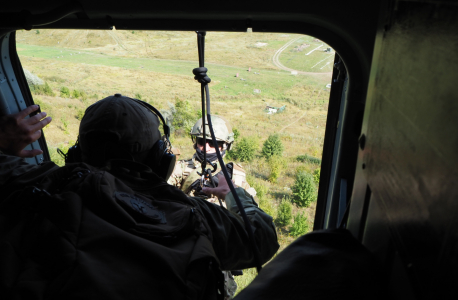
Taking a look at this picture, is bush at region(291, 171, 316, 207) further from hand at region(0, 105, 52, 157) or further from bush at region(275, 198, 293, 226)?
hand at region(0, 105, 52, 157)

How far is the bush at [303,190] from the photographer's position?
16.4 ft

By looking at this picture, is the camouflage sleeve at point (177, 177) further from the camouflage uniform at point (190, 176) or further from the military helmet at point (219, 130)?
the military helmet at point (219, 130)

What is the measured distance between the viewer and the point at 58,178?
1154 mm

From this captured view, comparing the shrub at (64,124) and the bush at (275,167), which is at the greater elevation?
the shrub at (64,124)

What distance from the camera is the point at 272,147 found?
5844 millimetres

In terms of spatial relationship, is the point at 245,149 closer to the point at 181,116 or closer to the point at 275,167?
the point at 275,167

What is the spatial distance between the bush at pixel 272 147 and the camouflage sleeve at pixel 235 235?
4.21m

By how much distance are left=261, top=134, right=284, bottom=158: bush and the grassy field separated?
0.32 ft

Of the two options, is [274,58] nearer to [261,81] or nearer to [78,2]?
[261,81]

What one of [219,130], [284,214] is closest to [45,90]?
[219,130]

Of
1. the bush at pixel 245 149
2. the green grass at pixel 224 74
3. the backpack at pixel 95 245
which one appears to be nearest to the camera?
the backpack at pixel 95 245

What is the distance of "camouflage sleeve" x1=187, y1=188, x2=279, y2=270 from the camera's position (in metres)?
1.36

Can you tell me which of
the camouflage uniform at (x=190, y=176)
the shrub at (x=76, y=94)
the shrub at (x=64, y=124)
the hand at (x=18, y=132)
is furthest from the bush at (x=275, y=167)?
the hand at (x=18, y=132)

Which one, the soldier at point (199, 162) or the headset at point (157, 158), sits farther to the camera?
the soldier at point (199, 162)
